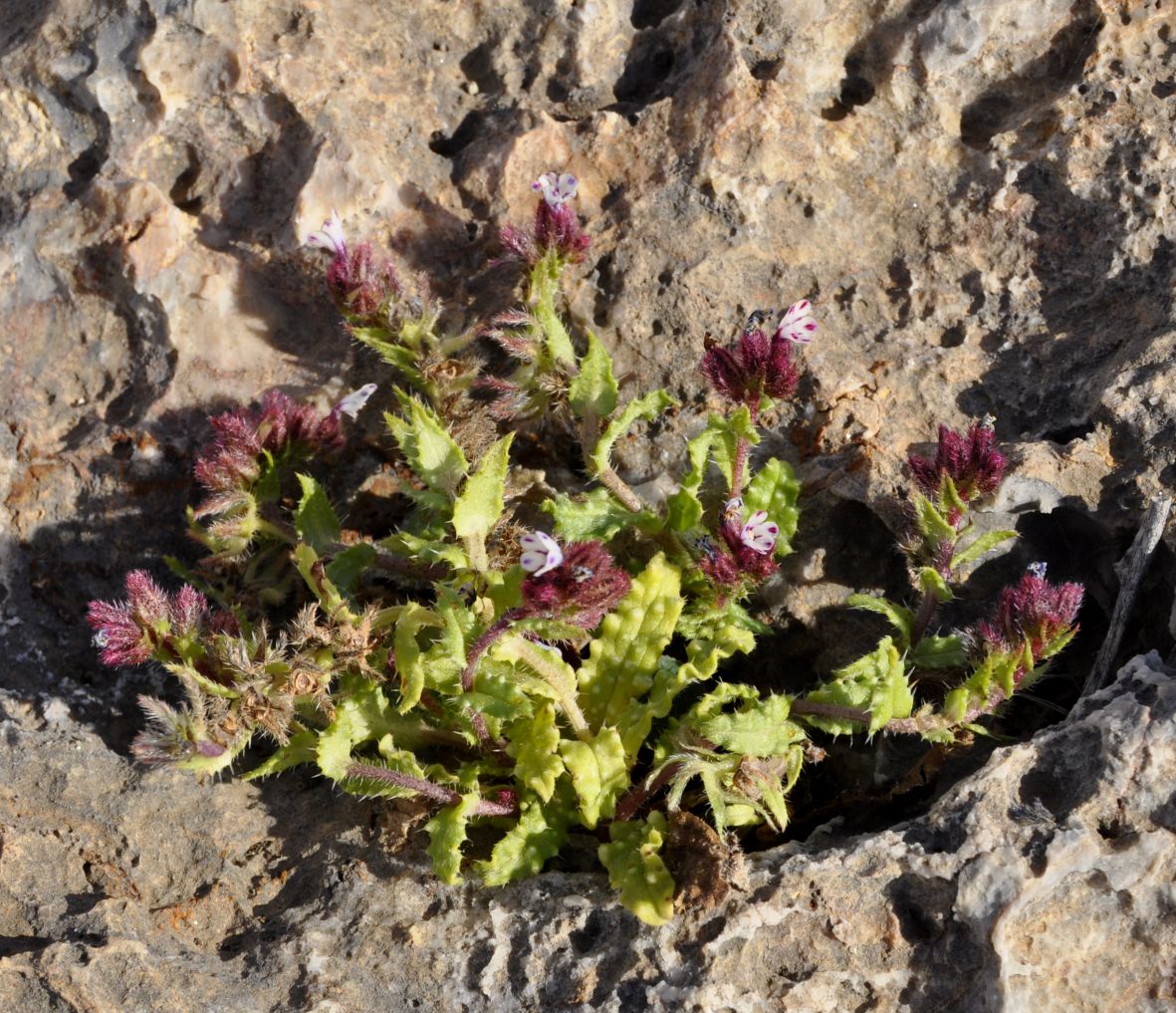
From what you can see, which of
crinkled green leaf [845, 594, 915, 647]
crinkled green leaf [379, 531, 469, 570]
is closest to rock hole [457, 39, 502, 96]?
crinkled green leaf [379, 531, 469, 570]

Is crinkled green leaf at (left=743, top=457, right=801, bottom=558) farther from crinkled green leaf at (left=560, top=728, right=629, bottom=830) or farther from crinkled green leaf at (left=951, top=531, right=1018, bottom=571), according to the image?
crinkled green leaf at (left=560, top=728, right=629, bottom=830)

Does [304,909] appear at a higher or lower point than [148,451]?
lower

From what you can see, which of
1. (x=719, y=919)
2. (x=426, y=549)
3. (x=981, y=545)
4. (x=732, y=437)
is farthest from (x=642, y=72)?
(x=719, y=919)

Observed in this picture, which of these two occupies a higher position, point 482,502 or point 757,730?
point 482,502

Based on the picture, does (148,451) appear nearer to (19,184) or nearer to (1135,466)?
(19,184)

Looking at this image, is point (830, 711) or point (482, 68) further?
point (482, 68)

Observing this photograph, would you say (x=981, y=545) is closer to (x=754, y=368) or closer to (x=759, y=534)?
(x=759, y=534)


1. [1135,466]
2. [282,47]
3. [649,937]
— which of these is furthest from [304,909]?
[282,47]
